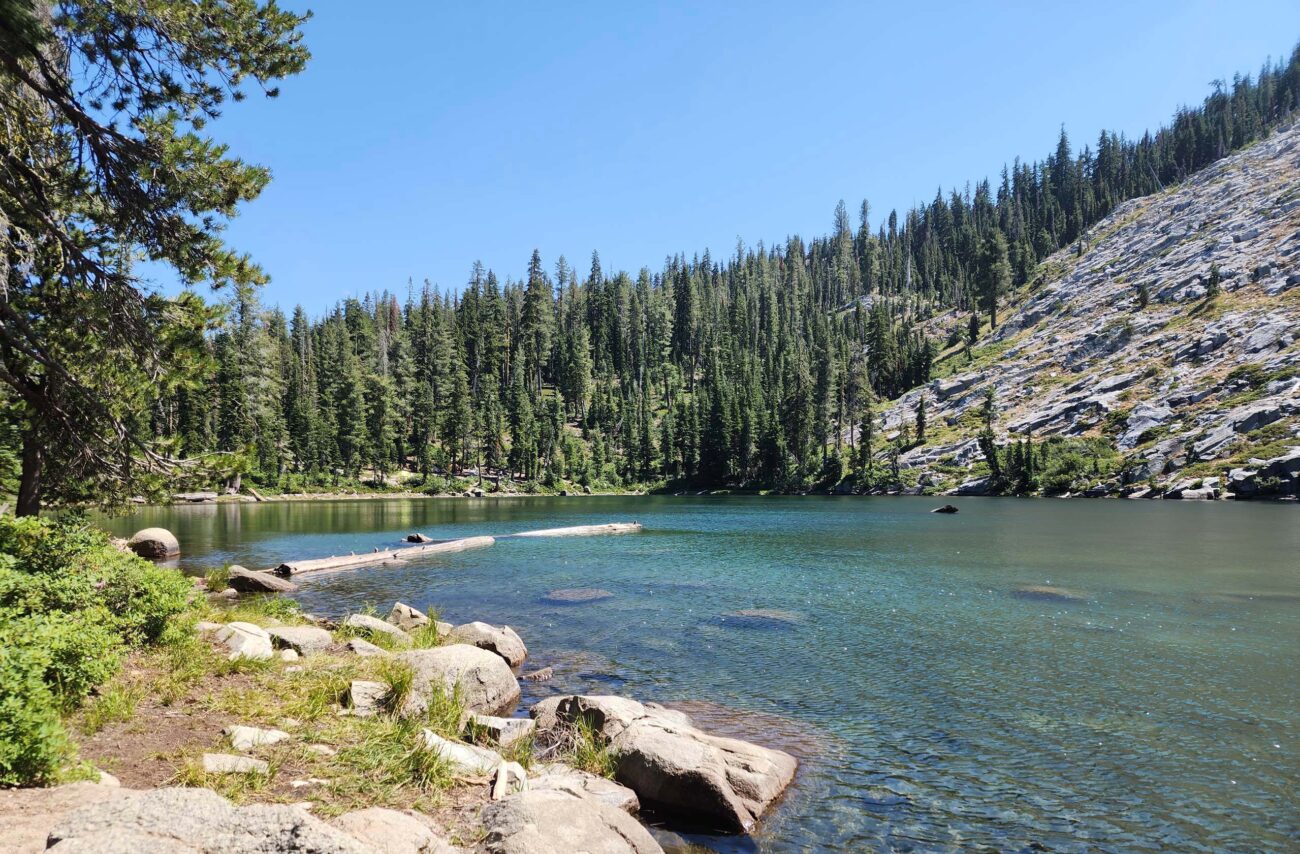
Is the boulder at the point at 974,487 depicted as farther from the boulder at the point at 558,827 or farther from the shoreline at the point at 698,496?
the boulder at the point at 558,827

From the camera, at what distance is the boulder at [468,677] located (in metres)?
12.9

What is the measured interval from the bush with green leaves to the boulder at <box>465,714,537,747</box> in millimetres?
5433

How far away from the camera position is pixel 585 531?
51.7 meters

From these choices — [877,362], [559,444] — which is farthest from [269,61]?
[877,362]

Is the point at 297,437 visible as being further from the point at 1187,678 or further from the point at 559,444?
the point at 1187,678

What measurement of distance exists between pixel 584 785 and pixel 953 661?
493 inches

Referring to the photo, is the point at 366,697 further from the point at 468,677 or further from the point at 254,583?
the point at 254,583

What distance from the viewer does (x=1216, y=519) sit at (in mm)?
54125

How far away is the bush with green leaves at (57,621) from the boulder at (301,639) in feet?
8.93

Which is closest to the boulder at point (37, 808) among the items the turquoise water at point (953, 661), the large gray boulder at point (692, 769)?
the large gray boulder at point (692, 769)

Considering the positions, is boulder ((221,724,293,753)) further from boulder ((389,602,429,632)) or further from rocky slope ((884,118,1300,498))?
rocky slope ((884,118,1300,498))

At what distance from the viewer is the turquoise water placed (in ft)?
35.3

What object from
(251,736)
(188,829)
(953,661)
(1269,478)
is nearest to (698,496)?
(1269,478)

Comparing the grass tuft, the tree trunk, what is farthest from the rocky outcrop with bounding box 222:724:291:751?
the tree trunk
